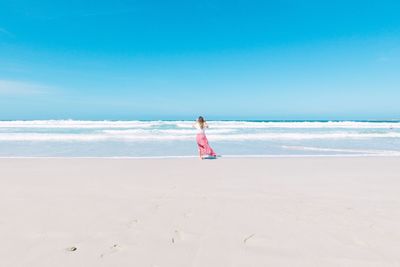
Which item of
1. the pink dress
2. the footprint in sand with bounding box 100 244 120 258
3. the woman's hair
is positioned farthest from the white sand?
the woman's hair

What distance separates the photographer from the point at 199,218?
3674 mm

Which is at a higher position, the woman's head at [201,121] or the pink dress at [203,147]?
the woman's head at [201,121]

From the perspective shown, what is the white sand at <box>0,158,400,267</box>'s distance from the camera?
2.68 m

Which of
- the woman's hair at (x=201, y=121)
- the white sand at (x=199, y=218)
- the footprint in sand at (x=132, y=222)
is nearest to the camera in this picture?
the white sand at (x=199, y=218)

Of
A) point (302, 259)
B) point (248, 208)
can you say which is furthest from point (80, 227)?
point (302, 259)

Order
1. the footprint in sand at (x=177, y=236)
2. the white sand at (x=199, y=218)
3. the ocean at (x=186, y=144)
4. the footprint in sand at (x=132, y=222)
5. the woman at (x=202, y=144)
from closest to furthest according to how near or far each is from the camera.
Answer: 1. the white sand at (x=199, y=218)
2. the footprint in sand at (x=177, y=236)
3. the footprint in sand at (x=132, y=222)
4. the woman at (x=202, y=144)
5. the ocean at (x=186, y=144)

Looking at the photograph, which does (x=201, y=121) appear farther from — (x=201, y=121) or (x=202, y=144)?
(x=202, y=144)

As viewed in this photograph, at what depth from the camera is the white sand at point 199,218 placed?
268 cm

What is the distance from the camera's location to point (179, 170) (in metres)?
7.38

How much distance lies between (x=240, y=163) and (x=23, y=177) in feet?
20.1

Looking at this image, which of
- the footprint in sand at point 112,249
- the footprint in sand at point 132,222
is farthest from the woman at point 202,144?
the footprint in sand at point 112,249

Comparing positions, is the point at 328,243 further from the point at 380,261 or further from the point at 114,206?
the point at 114,206

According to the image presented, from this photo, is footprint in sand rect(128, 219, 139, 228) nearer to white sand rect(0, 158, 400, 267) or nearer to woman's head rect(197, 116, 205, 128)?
white sand rect(0, 158, 400, 267)

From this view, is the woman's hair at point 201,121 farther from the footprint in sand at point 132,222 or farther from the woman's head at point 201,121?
the footprint in sand at point 132,222
